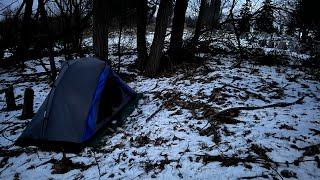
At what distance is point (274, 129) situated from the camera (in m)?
4.86

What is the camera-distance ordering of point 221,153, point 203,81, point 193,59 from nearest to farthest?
point 221,153
point 203,81
point 193,59

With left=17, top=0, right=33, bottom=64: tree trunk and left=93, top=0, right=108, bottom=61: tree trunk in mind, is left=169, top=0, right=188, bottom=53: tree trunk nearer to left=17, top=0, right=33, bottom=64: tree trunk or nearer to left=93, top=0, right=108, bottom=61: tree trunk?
left=93, top=0, right=108, bottom=61: tree trunk

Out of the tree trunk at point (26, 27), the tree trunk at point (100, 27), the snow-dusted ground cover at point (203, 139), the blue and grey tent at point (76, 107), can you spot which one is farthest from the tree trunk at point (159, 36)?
the tree trunk at point (26, 27)

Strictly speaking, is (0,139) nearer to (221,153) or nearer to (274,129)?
(221,153)

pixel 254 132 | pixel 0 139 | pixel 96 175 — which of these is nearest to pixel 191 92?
pixel 254 132

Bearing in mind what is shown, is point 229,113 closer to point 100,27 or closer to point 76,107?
point 76,107

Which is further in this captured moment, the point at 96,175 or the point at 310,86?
the point at 310,86

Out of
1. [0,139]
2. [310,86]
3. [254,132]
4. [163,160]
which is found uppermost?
[310,86]

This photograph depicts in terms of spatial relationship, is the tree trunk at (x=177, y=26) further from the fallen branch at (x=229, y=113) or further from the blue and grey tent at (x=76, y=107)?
the fallen branch at (x=229, y=113)


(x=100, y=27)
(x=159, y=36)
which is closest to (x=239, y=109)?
(x=159, y=36)

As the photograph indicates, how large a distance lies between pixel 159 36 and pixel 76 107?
485 centimetres

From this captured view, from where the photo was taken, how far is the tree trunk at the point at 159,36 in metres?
9.23

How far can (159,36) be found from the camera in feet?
31.4

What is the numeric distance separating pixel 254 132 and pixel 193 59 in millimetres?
6389
